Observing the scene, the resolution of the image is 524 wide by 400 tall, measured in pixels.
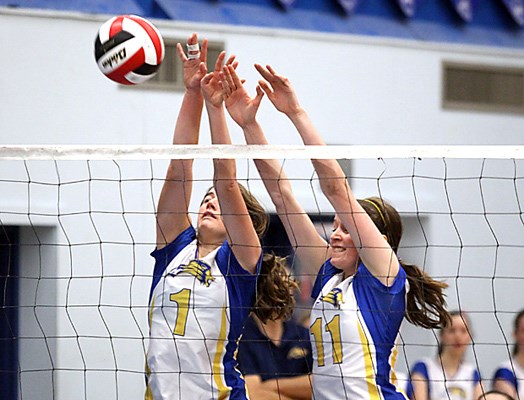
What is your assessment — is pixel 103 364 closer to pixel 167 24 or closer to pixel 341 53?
pixel 167 24

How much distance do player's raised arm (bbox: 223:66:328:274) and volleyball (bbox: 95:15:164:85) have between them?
1.54ft

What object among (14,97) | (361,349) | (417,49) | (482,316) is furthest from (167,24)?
(361,349)

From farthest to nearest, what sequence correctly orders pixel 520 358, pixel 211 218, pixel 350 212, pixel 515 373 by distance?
pixel 520 358
pixel 515 373
pixel 211 218
pixel 350 212

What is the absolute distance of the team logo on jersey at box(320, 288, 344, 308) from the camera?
3.78 metres

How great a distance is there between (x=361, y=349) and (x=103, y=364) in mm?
2999

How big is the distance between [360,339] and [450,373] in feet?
7.51

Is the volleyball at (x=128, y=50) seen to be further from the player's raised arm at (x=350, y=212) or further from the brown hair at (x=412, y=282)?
the brown hair at (x=412, y=282)

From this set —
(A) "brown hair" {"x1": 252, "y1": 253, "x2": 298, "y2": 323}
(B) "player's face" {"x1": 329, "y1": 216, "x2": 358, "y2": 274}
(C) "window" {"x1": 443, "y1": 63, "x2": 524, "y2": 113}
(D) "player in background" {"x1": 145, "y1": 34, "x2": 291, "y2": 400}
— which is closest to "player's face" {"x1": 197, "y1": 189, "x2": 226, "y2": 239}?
(D) "player in background" {"x1": 145, "y1": 34, "x2": 291, "y2": 400}

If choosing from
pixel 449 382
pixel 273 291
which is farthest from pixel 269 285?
pixel 449 382

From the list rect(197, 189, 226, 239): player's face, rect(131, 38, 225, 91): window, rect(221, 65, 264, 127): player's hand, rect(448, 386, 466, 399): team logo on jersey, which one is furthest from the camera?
rect(131, 38, 225, 91): window

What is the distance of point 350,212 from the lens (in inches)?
146

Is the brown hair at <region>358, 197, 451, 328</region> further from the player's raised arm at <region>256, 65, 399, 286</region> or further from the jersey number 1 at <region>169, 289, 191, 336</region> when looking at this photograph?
the jersey number 1 at <region>169, 289, 191, 336</region>

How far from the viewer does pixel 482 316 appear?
7582mm

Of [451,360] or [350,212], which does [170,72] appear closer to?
[451,360]
